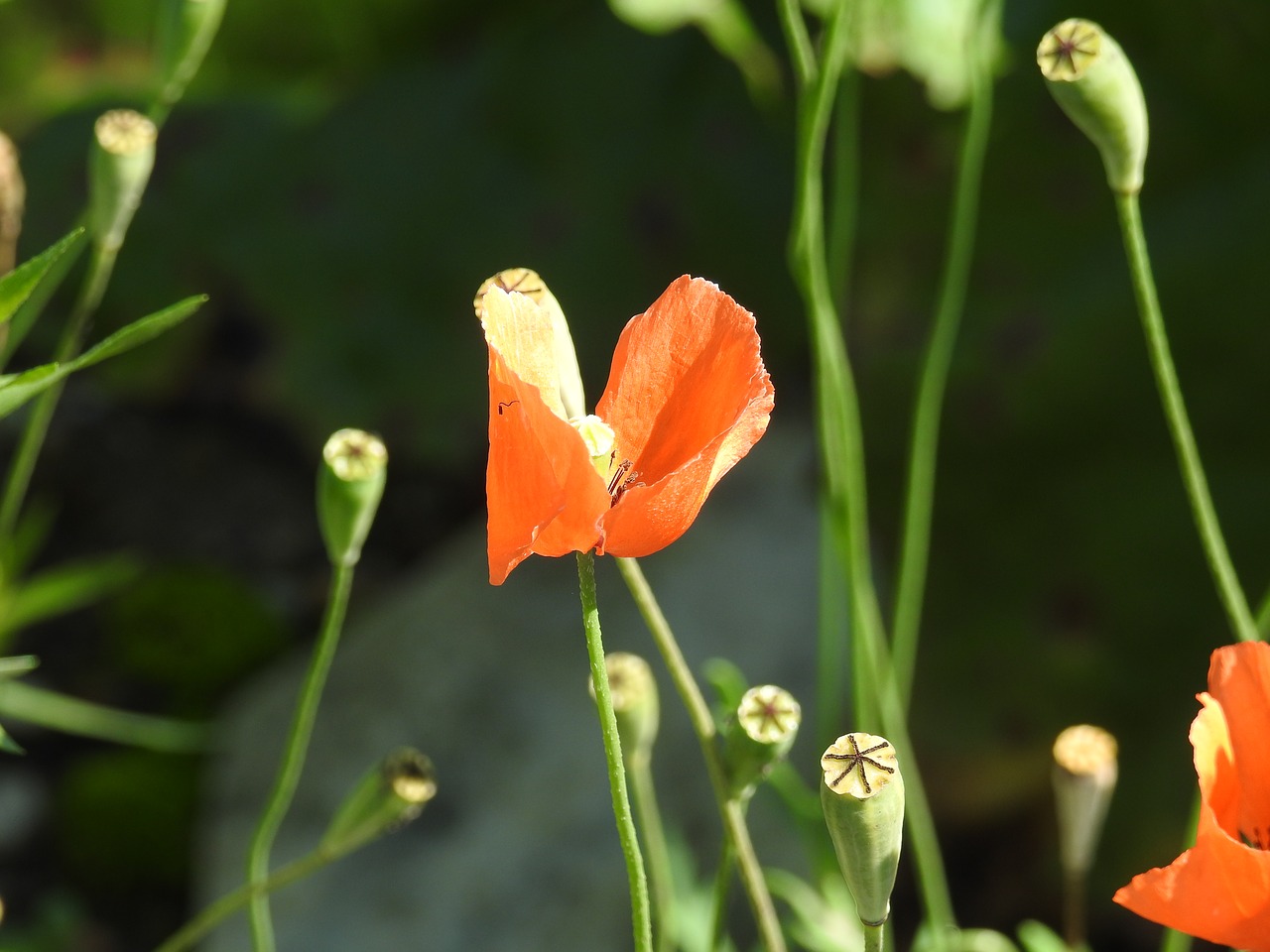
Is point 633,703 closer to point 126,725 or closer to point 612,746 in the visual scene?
point 612,746

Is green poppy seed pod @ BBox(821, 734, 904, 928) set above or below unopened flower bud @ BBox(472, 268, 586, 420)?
below

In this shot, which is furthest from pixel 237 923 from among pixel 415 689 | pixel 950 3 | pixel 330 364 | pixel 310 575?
pixel 950 3

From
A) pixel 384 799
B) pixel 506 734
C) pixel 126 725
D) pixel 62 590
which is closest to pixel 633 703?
pixel 384 799

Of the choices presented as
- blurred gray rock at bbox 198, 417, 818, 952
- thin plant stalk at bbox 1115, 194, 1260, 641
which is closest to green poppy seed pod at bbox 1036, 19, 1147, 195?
thin plant stalk at bbox 1115, 194, 1260, 641

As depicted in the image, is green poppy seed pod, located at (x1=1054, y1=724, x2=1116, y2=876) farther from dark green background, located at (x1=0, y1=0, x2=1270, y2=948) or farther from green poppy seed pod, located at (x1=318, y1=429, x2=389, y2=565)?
dark green background, located at (x1=0, y1=0, x2=1270, y2=948)

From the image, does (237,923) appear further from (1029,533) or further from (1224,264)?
(1224,264)

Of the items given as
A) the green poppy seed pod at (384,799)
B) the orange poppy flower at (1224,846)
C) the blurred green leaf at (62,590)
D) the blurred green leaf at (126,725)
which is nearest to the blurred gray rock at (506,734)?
the blurred green leaf at (126,725)

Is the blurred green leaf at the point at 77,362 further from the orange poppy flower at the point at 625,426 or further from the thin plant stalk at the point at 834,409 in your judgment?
the thin plant stalk at the point at 834,409
